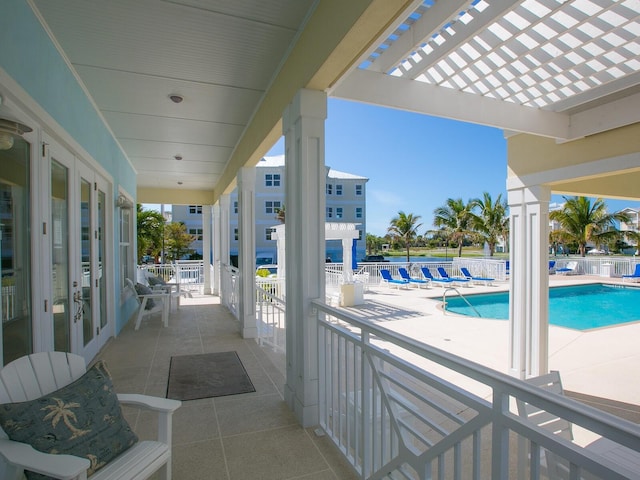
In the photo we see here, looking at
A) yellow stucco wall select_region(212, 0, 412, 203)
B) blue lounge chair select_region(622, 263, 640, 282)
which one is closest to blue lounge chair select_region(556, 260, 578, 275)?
blue lounge chair select_region(622, 263, 640, 282)

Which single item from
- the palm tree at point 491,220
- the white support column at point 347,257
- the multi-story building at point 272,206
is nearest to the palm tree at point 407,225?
the multi-story building at point 272,206

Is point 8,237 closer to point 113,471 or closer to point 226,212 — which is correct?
point 113,471

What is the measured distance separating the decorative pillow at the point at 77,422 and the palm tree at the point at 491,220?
982 inches

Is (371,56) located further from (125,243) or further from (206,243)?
(206,243)

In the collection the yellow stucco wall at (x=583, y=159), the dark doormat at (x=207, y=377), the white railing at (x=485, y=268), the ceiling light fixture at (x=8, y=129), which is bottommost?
the dark doormat at (x=207, y=377)

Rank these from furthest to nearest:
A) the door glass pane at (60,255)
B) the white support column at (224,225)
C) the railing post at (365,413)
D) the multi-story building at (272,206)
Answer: the multi-story building at (272,206) → the white support column at (224,225) → the door glass pane at (60,255) → the railing post at (365,413)

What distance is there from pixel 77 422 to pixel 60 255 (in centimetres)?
209

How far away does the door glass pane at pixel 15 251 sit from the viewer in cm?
209

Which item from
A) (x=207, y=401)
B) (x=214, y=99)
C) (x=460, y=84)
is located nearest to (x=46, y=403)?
(x=207, y=401)

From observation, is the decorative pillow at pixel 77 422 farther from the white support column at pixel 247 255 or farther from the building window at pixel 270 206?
the building window at pixel 270 206

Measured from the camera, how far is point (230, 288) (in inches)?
301

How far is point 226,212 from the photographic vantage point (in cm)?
838

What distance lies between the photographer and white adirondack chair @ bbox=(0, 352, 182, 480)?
4.26ft

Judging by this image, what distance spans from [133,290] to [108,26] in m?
4.59
